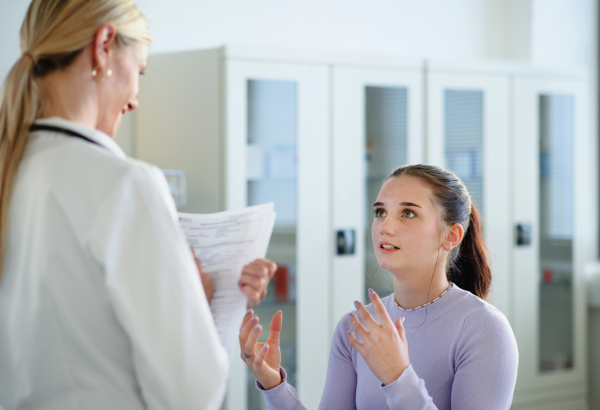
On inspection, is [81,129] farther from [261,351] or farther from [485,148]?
[485,148]

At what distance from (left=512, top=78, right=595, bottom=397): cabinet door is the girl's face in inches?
78.6

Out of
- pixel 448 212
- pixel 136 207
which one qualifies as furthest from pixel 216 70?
pixel 136 207

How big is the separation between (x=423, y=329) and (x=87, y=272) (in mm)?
977

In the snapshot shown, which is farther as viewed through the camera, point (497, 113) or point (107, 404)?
point (497, 113)

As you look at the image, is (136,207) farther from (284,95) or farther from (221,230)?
(284,95)

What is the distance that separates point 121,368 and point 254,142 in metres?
2.09

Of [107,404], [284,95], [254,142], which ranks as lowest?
[107,404]

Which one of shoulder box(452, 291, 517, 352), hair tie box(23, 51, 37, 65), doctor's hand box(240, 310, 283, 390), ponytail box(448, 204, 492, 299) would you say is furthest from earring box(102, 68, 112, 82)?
ponytail box(448, 204, 492, 299)

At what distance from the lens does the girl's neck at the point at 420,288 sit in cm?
165

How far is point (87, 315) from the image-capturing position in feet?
2.89

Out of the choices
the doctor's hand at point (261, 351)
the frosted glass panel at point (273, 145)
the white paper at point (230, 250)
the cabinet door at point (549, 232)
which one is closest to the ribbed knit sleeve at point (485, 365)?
the doctor's hand at point (261, 351)

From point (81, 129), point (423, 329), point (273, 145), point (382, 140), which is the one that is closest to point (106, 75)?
point (81, 129)

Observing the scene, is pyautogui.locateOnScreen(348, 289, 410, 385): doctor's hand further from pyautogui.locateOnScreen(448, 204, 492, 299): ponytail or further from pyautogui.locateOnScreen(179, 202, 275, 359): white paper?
pyautogui.locateOnScreen(448, 204, 492, 299): ponytail

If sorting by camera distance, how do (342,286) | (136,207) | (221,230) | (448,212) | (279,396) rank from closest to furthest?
(136,207) < (221,230) < (279,396) < (448,212) < (342,286)
